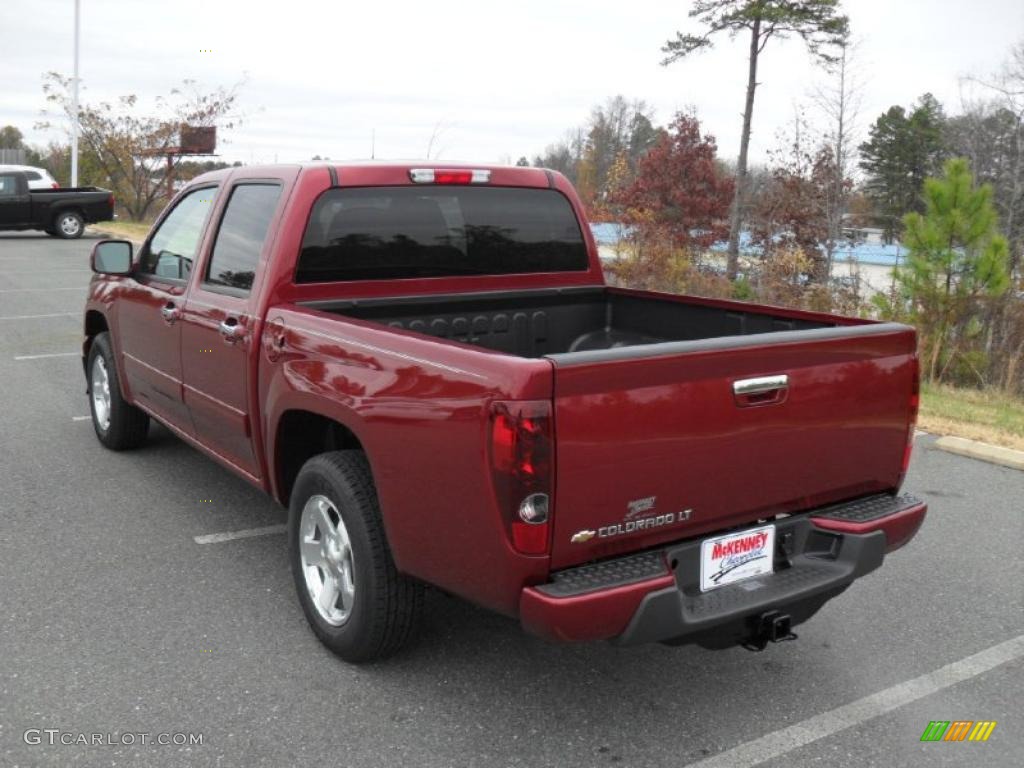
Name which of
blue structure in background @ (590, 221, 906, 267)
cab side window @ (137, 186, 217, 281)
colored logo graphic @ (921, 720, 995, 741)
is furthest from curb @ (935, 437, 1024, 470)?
blue structure in background @ (590, 221, 906, 267)

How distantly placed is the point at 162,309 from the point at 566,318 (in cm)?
207

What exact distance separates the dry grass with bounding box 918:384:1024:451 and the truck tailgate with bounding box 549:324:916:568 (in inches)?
164

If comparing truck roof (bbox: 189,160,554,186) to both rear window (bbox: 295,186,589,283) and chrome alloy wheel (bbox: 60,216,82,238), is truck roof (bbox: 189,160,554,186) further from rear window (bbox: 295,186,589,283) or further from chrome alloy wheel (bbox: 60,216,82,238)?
chrome alloy wheel (bbox: 60,216,82,238)

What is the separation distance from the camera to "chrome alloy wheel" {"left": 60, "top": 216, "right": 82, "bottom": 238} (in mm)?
24984

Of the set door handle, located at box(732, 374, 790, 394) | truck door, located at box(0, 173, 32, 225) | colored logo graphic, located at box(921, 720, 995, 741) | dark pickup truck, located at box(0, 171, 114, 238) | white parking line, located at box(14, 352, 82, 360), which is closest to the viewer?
door handle, located at box(732, 374, 790, 394)

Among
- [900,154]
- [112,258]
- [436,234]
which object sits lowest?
[112,258]

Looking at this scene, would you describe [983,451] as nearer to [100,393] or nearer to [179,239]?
[179,239]

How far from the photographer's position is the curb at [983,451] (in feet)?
21.2

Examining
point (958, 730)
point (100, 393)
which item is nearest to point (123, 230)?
point (100, 393)

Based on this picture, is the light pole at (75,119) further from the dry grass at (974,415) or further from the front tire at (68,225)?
the dry grass at (974,415)

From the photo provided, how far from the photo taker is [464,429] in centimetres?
273

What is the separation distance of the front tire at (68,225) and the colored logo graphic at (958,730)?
2589cm

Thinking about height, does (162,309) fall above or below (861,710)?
above

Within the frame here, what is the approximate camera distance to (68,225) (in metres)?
25.1
